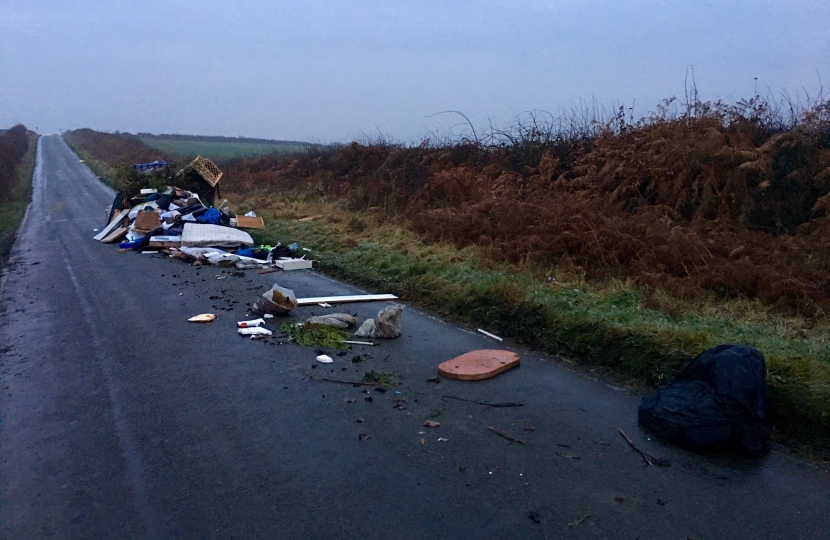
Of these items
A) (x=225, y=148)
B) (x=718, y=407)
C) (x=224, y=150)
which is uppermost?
(x=225, y=148)

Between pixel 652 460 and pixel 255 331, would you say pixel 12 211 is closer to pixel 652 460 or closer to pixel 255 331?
pixel 255 331

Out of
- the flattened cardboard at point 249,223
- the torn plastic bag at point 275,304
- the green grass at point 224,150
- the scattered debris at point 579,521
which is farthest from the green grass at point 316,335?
the green grass at point 224,150

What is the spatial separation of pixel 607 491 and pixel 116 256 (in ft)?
39.2

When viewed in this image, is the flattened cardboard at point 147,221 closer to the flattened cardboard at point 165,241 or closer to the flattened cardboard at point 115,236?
the flattened cardboard at point 115,236

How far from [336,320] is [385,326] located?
69 centimetres

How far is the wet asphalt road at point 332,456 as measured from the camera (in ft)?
12.3

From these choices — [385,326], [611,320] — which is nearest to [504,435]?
[611,320]

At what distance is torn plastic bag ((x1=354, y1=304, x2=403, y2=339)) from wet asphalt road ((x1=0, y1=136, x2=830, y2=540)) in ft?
0.52

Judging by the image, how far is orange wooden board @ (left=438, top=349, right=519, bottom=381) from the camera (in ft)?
19.8

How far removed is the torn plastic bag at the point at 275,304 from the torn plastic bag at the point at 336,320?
0.53 meters

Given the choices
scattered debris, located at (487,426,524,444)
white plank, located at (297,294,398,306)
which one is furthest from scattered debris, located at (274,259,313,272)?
scattered debris, located at (487,426,524,444)

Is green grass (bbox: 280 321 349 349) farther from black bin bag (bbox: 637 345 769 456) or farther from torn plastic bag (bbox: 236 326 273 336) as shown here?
black bin bag (bbox: 637 345 769 456)

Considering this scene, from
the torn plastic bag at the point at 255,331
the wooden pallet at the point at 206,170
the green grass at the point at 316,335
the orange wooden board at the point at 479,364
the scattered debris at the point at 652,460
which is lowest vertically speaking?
the torn plastic bag at the point at 255,331

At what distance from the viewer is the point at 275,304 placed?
27.0ft
